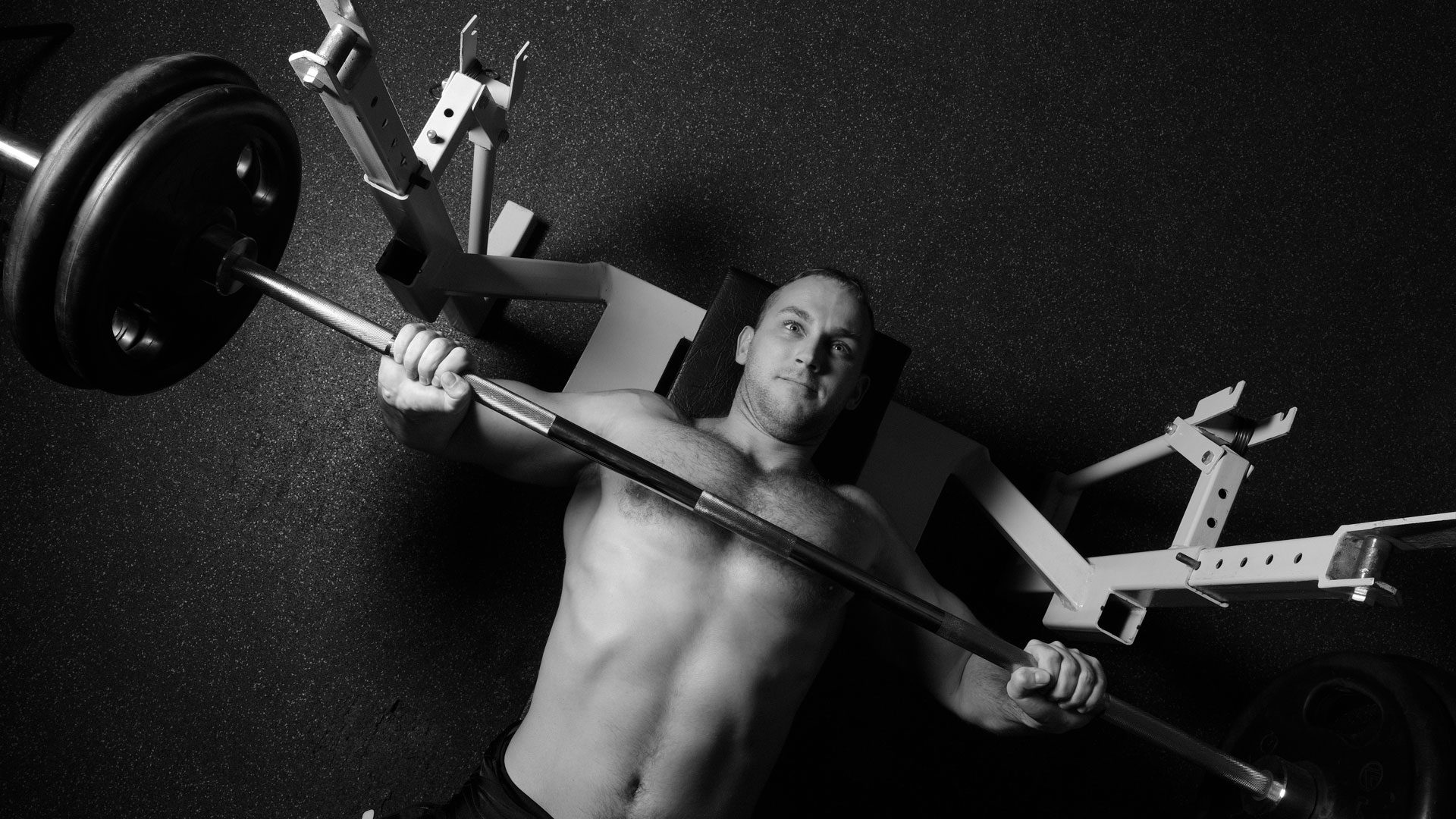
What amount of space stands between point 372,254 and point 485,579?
0.70m

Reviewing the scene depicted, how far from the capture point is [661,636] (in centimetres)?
128

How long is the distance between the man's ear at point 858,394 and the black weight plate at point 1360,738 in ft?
2.40

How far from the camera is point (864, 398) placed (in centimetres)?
163

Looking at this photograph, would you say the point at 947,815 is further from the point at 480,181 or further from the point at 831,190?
the point at 480,181

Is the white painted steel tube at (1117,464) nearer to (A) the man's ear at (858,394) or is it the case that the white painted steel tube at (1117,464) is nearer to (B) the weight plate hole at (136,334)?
(A) the man's ear at (858,394)

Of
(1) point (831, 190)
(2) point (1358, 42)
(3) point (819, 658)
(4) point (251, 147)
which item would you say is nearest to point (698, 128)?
(1) point (831, 190)

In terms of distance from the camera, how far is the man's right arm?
3.88 ft

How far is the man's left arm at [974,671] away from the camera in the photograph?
1.21 meters

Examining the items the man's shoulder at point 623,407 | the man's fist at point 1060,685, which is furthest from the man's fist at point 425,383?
the man's fist at point 1060,685

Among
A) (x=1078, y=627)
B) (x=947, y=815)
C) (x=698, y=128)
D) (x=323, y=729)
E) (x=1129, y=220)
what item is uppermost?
(x=1129, y=220)

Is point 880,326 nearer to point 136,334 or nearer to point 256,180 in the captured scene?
point 256,180

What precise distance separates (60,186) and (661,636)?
88cm

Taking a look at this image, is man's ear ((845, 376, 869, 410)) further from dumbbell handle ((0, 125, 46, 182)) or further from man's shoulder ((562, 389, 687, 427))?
dumbbell handle ((0, 125, 46, 182))

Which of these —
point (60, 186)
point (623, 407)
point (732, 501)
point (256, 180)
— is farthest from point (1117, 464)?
point (60, 186)
